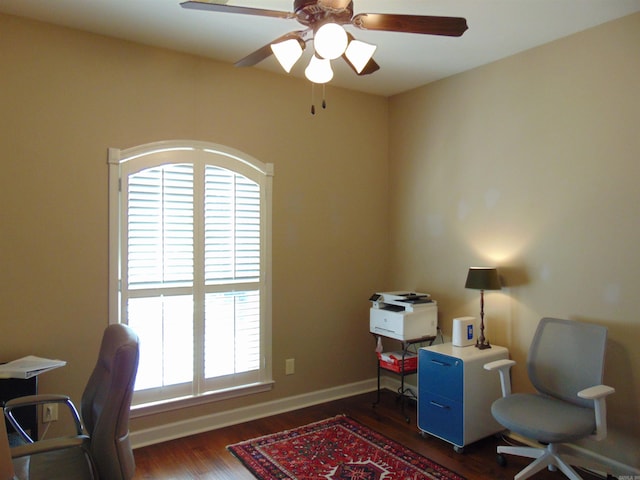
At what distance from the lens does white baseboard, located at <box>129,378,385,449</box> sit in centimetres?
326

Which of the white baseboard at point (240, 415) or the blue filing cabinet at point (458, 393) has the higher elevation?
the blue filing cabinet at point (458, 393)

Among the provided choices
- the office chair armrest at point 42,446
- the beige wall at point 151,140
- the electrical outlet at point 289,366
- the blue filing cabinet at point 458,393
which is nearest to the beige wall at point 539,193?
the blue filing cabinet at point 458,393

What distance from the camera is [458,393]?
10.3 feet

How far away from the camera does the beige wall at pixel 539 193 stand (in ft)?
9.24

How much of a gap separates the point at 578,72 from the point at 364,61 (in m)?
1.70

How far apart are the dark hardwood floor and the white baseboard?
0.06 m

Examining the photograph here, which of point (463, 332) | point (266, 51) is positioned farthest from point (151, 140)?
point (463, 332)

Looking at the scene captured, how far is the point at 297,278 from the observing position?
3.96 m

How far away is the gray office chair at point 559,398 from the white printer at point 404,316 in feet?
2.70

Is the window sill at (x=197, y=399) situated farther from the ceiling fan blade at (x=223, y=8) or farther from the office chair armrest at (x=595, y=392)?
the ceiling fan blade at (x=223, y=8)

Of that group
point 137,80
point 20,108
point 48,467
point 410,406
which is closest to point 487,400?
point 410,406

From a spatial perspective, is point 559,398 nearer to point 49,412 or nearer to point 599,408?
point 599,408

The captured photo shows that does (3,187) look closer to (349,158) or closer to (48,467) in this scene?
(48,467)

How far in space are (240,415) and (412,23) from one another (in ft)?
9.92
